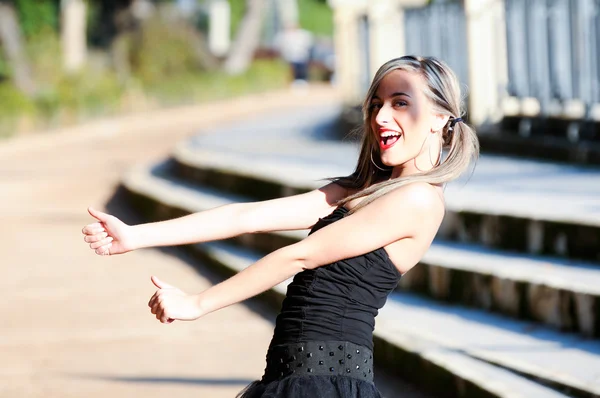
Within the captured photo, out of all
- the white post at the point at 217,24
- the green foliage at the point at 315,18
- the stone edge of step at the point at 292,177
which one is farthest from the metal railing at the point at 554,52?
the green foliage at the point at 315,18

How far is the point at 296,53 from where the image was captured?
48438 millimetres

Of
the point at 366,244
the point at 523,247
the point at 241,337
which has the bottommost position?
the point at 241,337

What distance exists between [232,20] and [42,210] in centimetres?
5846

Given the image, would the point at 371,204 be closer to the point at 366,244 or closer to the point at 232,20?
the point at 366,244

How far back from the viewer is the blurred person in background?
41.5 m

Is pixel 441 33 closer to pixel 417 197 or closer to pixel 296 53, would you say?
pixel 417 197

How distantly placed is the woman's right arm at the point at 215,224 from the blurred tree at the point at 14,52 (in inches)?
975

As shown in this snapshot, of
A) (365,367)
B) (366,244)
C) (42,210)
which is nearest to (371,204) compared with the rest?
(366,244)

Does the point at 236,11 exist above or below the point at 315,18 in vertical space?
above

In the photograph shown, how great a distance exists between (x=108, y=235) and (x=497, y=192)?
499cm

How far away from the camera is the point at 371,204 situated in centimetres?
281

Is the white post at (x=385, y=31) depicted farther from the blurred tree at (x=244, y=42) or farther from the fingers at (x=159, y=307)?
the blurred tree at (x=244, y=42)

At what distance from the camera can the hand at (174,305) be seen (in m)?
2.70

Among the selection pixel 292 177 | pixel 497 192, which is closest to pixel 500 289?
pixel 497 192
